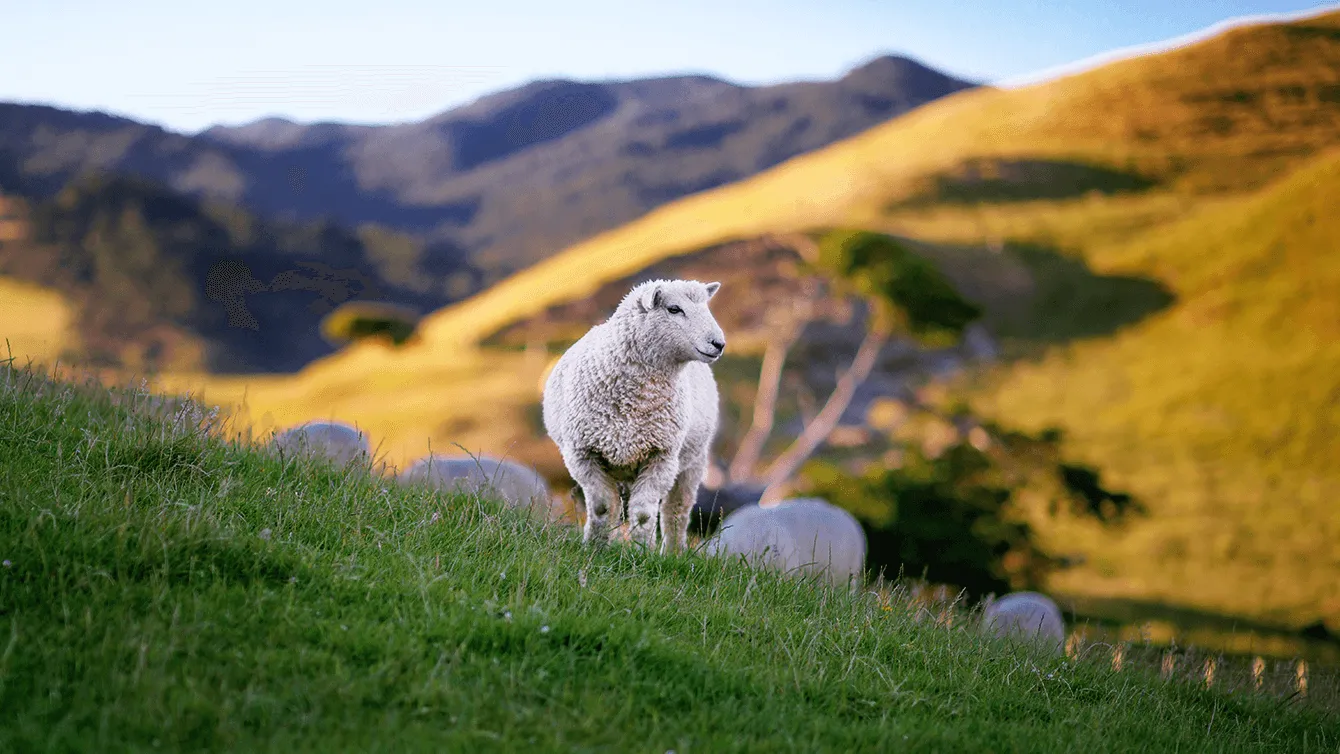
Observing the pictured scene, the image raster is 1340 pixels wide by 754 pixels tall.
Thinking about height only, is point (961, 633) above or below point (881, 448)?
above

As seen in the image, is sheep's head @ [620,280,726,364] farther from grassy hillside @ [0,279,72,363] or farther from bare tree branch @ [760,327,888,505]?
grassy hillside @ [0,279,72,363]

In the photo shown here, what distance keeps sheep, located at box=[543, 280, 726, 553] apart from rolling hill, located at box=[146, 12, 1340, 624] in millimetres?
25454

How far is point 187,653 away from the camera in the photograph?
13.0 feet

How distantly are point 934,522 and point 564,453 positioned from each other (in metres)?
15.8

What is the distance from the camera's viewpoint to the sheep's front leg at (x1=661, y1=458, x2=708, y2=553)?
23.5ft

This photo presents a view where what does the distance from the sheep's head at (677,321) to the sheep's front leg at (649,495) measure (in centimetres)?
71

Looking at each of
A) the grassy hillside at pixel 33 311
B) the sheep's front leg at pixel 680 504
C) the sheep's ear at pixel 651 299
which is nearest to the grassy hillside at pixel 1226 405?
the sheep's front leg at pixel 680 504

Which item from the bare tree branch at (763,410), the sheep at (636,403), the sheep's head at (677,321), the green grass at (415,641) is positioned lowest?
the bare tree branch at (763,410)

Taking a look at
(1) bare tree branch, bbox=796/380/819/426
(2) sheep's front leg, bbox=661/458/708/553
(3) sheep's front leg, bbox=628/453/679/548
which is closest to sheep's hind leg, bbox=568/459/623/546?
(3) sheep's front leg, bbox=628/453/679/548

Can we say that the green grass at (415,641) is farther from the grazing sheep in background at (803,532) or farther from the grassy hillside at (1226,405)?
the grassy hillside at (1226,405)

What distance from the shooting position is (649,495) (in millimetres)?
6305

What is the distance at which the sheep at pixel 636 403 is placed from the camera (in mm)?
6246

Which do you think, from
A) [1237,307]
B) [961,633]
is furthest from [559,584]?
[1237,307]

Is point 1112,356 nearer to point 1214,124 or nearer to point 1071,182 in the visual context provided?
point 1071,182
